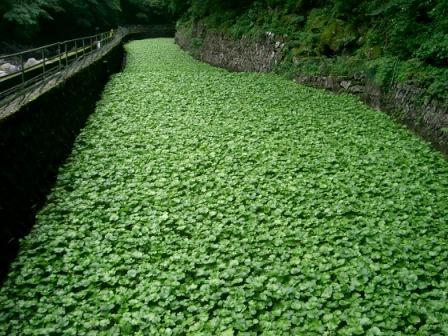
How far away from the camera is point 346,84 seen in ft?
41.9

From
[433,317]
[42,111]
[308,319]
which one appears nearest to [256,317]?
[308,319]

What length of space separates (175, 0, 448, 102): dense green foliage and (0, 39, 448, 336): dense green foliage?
5.06ft

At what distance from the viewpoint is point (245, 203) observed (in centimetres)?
691

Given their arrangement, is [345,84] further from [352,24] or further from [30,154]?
[30,154]

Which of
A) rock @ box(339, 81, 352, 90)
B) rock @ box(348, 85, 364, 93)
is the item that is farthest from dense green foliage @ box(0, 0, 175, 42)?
rock @ box(348, 85, 364, 93)

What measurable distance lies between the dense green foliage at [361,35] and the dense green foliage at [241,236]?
1.54m

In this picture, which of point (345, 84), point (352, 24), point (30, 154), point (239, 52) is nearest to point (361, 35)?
point (352, 24)

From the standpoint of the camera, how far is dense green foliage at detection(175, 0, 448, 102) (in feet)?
31.5

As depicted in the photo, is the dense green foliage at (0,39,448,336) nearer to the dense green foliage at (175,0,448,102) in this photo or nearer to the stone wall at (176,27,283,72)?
the dense green foliage at (175,0,448,102)

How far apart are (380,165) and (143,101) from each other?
850 cm

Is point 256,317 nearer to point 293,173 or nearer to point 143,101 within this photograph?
point 293,173

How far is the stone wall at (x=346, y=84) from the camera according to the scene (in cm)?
893

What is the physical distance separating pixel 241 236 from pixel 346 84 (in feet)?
28.5

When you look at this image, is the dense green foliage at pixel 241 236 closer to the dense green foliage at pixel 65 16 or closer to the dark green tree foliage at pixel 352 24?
the dark green tree foliage at pixel 352 24
